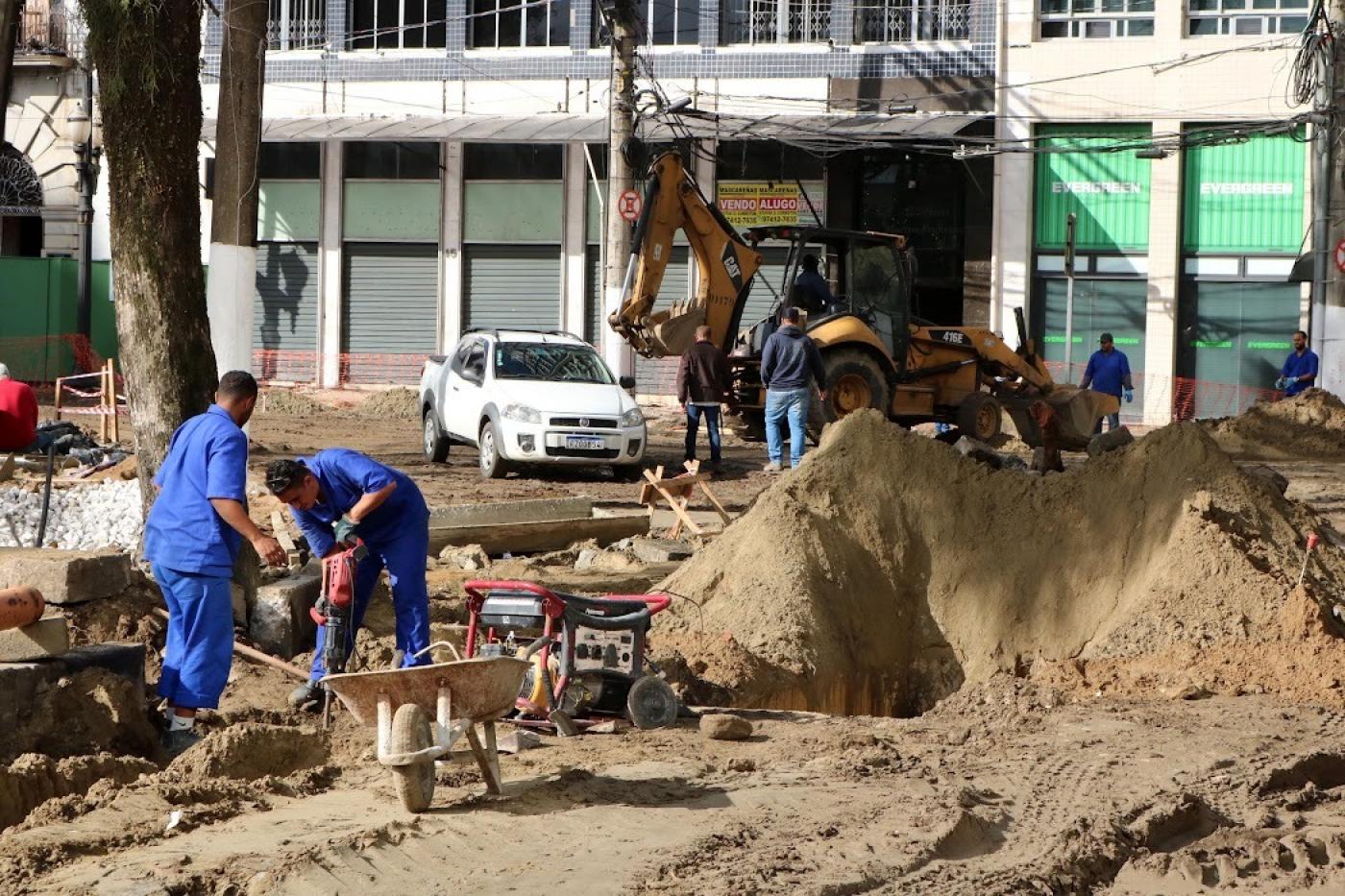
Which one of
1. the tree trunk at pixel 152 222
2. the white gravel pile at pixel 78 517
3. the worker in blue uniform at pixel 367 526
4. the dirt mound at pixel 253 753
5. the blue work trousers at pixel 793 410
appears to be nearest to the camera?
the dirt mound at pixel 253 753

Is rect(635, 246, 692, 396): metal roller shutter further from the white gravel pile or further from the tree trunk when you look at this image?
the tree trunk

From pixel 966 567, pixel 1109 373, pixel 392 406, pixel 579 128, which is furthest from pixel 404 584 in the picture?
pixel 579 128

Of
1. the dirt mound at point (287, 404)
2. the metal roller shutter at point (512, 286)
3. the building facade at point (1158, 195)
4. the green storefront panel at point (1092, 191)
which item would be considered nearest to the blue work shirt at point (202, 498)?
the dirt mound at point (287, 404)

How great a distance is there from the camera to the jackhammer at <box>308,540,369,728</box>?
26.5ft

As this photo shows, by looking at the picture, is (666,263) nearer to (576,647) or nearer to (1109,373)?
(1109,373)

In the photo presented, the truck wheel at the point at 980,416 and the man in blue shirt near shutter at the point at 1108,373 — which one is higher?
the man in blue shirt near shutter at the point at 1108,373

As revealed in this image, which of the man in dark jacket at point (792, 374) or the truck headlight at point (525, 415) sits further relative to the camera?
the truck headlight at point (525, 415)

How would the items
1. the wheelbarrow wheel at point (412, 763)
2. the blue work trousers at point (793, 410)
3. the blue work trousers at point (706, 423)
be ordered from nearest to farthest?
the wheelbarrow wheel at point (412, 763), the blue work trousers at point (793, 410), the blue work trousers at point (706, 423)

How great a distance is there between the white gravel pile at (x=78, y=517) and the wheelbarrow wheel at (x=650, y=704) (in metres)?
5.69

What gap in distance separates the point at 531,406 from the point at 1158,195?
14339 mm

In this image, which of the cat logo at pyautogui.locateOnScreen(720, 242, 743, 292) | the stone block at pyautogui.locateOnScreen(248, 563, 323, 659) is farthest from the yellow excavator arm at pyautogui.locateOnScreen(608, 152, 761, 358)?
the stone block at pyautogui.locateOnScreen(248, 563, 323, 659)

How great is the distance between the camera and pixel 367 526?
27.8 feet

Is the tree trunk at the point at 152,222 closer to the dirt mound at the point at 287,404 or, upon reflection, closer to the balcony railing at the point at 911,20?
the dirt mound at the point at 287,404

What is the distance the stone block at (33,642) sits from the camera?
25.2ft
